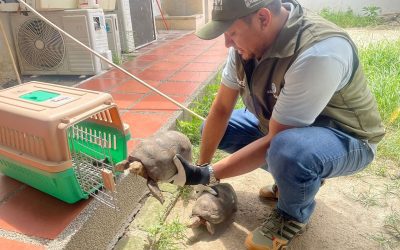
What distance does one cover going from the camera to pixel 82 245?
52.5 inches

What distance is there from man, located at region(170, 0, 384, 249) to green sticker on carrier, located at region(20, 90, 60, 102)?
598 mm

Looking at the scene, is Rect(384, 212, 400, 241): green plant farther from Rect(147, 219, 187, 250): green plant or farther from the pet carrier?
the pet carrier

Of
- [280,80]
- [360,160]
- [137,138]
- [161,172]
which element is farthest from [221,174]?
[137,138]

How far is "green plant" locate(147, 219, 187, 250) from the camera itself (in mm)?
1476

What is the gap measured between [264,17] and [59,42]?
89.8 inches

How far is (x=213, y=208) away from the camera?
155cm

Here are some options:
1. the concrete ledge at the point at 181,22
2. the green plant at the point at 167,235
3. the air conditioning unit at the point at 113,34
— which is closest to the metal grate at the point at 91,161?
the green plant at the point at 167,235

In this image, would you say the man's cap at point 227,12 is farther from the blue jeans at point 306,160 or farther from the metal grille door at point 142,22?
the metal grille door at point 142,22

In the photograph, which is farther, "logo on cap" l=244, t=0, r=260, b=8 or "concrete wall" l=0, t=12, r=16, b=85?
"concrete wall" l=0, t=12, r=16, b=85

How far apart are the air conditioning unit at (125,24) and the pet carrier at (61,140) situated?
8.22 ft

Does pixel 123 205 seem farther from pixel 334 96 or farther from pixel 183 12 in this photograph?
pixel 183 12

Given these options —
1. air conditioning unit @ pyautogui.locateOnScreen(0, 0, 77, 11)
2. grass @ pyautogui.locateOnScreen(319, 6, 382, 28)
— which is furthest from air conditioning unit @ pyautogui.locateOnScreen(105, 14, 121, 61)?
grass @ pyautogui.locateOnScreen(319, 6, 382, 28)

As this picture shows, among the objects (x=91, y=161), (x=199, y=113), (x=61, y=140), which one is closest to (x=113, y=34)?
(x=199, y=113)

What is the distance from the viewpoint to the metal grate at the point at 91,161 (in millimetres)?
1418
